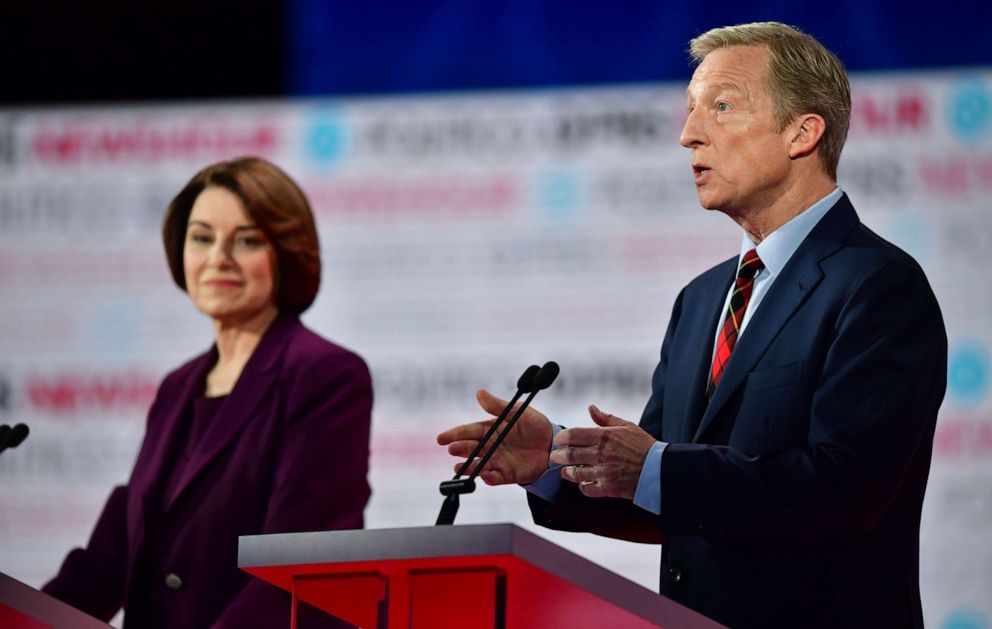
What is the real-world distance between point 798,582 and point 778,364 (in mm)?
339

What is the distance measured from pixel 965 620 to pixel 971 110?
4.55ft

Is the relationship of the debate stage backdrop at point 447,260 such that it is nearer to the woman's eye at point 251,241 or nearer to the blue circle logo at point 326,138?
the blue circle logo at point 326,138

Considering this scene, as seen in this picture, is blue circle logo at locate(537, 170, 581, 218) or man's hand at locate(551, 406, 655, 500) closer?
man's hand at locate(551, 406, 655, 500)

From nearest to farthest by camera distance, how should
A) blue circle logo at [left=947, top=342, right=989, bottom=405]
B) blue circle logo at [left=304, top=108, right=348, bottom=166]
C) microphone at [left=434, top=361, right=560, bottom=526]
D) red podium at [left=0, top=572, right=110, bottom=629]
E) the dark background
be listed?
1. microphone at [left=434, top=361, right=560, bottom=526]
2. red podium at [left=0, top=572, right=110, bottom=629]
3. blue circle logo at [left=947, top=342, right=989, bottom=405]
4. the dark background
5. blue circle logo at [left=304, top=108, right=348, bottom=166]

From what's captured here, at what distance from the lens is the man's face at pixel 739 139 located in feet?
9.16

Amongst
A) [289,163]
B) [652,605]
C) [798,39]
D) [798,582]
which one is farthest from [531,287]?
[652,605]

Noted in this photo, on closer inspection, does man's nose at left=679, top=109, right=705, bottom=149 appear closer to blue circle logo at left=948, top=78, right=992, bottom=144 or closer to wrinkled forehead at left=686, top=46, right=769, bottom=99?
wrinkled forehead at left=686, top=46, right=769, bottom=99

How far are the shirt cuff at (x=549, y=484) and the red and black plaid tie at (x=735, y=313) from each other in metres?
0.27

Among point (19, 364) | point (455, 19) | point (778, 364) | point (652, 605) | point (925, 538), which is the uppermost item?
point (455, 19)

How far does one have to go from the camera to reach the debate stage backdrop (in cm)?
459

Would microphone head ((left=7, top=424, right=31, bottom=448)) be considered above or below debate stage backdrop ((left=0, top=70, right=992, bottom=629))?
below

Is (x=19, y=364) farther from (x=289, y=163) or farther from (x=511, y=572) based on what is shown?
(x=511, y=572)

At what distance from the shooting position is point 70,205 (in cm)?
520

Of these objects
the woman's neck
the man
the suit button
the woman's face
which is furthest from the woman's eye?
the man
